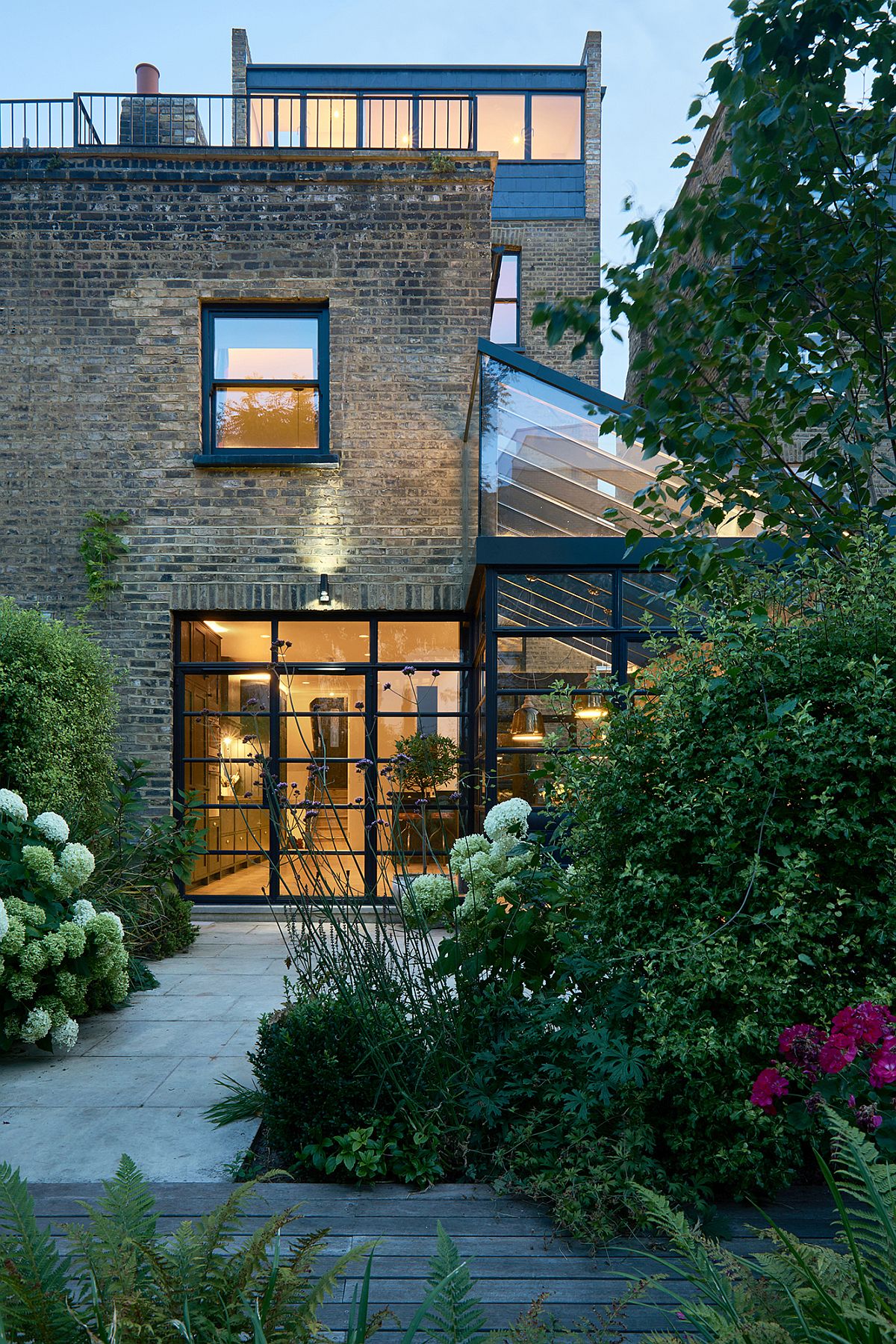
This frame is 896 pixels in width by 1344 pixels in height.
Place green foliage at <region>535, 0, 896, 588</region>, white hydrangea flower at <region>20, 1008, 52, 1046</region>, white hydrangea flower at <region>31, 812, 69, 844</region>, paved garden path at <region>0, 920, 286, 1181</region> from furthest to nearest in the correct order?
white hydrangea flower at <region>31, 812, 69, 844</region> < white hydrangea flower at <region>20, 1008, 52, 1046</region> < paved garden path at <region>0, 920, 286, 1181</region> < green foliage at <region>535, 0, 896, 588</region>

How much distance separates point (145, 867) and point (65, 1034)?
2.57m

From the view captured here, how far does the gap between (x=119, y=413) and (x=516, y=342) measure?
8.29m

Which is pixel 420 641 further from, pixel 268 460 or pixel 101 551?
pixel 101 551

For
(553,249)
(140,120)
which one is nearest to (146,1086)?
(140,120)

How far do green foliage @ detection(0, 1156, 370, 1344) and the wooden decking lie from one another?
0.64m

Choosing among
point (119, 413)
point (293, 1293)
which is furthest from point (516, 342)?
point (293, 1293)

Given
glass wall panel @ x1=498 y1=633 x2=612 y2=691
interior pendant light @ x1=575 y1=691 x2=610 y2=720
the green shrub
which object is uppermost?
glass wall panel @ x1=498 y1=633 x2=612 y2=691

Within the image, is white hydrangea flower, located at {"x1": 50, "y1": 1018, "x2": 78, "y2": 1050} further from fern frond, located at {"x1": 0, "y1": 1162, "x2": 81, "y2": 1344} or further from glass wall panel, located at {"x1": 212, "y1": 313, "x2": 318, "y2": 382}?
glass wall panel, located at {"x1": 212, "y1": 313, "x2": 318, "y2": 382}

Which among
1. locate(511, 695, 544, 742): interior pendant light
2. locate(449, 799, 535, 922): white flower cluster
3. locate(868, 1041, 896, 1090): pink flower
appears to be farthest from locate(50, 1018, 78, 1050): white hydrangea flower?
locate(511, 695, 544, 742): interior pendant light

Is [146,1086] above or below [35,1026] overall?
below

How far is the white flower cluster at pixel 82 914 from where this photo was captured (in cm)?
430

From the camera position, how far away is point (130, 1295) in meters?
1.31

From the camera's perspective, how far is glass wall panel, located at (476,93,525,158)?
1531 centimetres

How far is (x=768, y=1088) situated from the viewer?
2.31 meters
